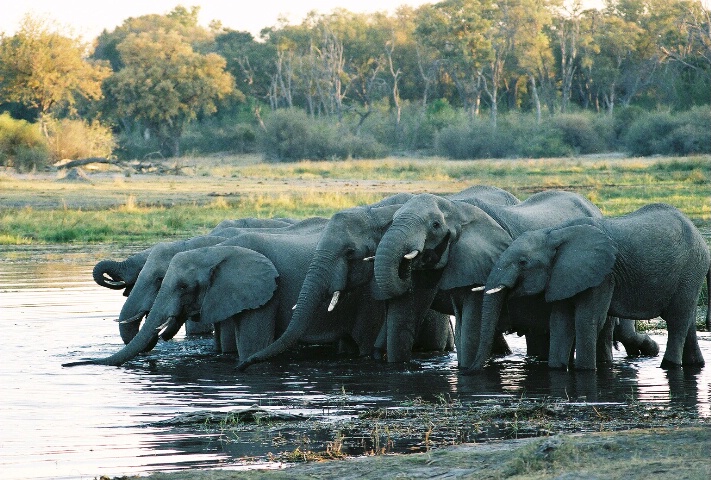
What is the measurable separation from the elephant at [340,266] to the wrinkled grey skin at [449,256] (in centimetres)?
34

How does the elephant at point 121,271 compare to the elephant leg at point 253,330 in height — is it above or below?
above

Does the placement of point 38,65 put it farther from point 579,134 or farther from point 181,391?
point 181,391

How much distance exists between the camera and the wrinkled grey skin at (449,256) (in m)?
10.0

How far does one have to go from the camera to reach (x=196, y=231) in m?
23.0

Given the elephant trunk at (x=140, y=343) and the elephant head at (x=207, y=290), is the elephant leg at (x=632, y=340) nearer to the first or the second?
the elephant head at (x=207, y=290)

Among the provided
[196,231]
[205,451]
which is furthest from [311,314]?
[196,231]

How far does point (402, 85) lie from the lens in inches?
2785

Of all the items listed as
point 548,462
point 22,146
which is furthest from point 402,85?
point 548,462

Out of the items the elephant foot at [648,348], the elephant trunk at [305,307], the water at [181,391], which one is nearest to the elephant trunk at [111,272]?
the water at [181,391]

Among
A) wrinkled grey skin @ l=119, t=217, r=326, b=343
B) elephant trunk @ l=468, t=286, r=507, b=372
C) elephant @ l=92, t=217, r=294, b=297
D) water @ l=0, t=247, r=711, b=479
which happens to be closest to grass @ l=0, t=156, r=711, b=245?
elephant @ l=92, t=217, r=294, b=297

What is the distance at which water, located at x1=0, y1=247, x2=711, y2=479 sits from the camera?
7.18 meters

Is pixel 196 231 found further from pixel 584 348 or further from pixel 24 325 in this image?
pixel 584 348

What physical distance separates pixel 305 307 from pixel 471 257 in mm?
A: 1389

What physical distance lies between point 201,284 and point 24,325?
2986 mm
